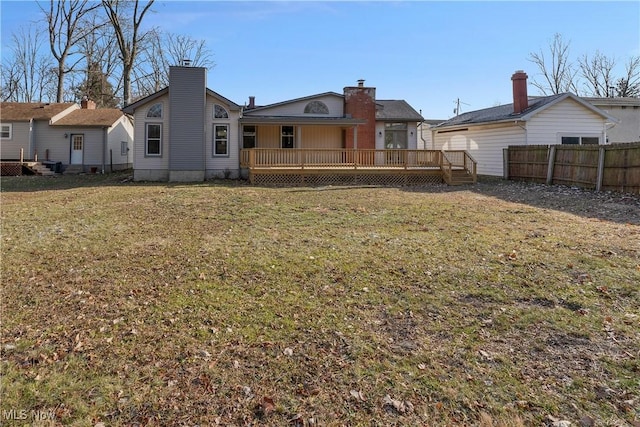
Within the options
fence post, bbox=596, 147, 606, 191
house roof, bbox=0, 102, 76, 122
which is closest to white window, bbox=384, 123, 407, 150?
fence post, bbox=596, 147, 606, 191

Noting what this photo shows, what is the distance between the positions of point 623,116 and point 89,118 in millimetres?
31776

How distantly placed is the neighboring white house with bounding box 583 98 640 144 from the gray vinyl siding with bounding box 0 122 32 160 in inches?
1280

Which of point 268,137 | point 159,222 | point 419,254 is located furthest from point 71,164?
point 419,254

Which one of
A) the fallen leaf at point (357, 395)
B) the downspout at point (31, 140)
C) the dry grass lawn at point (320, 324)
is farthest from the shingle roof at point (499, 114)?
the downspout at point (31, 140)

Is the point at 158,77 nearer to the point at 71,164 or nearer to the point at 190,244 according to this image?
the point at 71,164

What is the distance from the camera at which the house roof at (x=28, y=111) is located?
23.5 m

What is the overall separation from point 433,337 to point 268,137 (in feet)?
57.6

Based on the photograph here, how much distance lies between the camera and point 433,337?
3951 mm

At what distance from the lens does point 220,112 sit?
18141mm

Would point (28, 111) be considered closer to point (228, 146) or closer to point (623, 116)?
point (228, 146)

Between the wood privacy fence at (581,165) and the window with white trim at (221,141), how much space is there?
1245cm

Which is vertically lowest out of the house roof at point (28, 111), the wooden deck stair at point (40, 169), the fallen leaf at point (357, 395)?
the fallen leaf at point (357, 395)

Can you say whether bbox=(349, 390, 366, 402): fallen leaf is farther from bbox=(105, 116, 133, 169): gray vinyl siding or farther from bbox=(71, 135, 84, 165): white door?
bbox=(71, 135, 84, 165): white door

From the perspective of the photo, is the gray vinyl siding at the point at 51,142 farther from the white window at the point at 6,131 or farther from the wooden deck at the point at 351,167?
the wooden deck at the point at 351,167
